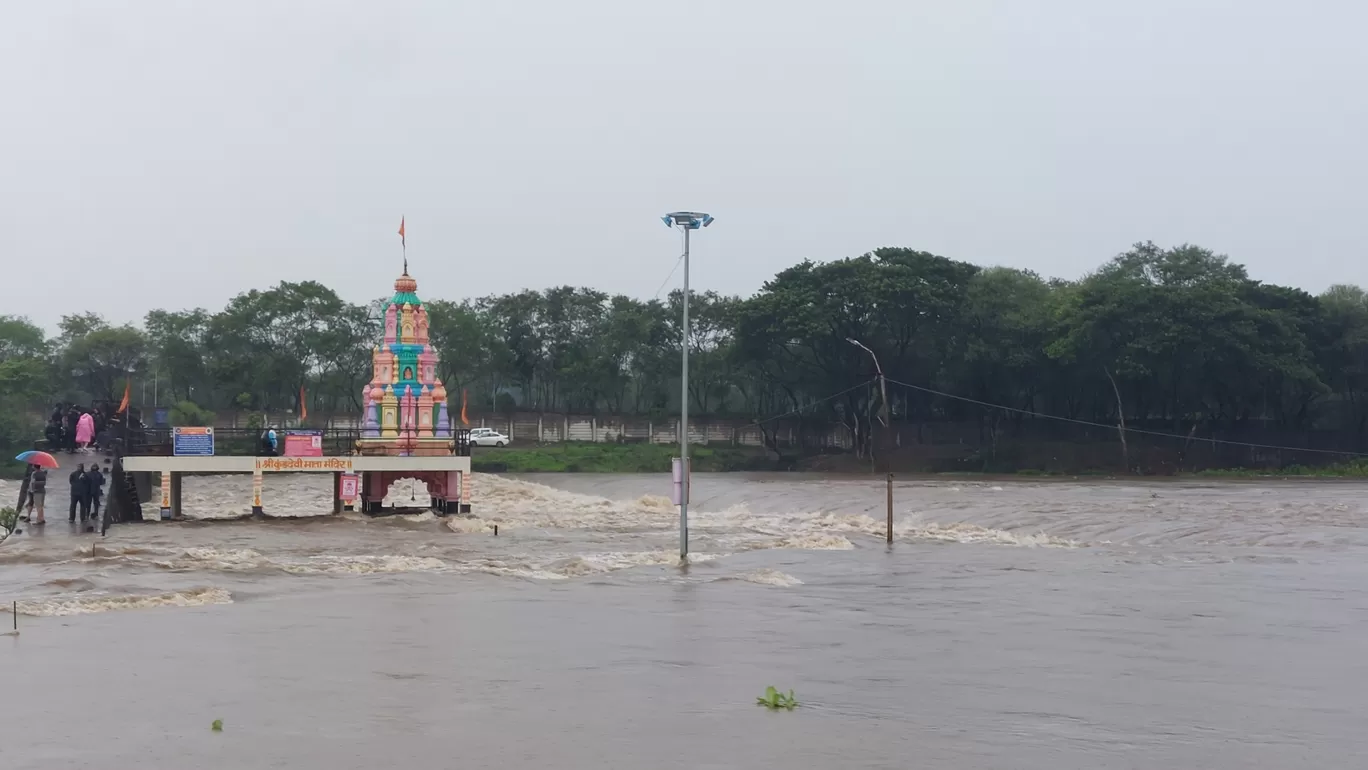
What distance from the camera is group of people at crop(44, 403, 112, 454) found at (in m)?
37.3

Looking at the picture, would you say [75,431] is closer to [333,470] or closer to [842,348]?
[333,470]

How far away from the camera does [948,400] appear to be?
7069cm

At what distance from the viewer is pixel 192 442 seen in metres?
33.7

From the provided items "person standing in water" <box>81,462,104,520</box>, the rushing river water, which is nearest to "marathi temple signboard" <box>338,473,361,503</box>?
the rushing river water

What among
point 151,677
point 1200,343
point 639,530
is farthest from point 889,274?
point 151,677

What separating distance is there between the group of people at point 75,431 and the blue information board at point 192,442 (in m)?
4.08

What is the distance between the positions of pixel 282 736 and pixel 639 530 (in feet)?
77.4

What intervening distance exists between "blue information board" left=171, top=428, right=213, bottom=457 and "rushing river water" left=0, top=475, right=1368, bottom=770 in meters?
2.65

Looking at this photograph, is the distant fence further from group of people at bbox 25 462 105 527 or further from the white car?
group of people at bbox 25 462 105 527

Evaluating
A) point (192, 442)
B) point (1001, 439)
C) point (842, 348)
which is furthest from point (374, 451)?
point (1001, 439)

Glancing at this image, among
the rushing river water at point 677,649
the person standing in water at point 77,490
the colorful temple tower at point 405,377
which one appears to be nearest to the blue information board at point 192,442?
the rushing river water at point 677,649

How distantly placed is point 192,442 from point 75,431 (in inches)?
256

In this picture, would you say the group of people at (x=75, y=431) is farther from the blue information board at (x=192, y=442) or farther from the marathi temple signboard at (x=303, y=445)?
the marathi temple signboard at (x=303, y=445)

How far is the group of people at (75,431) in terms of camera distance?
3728cm
